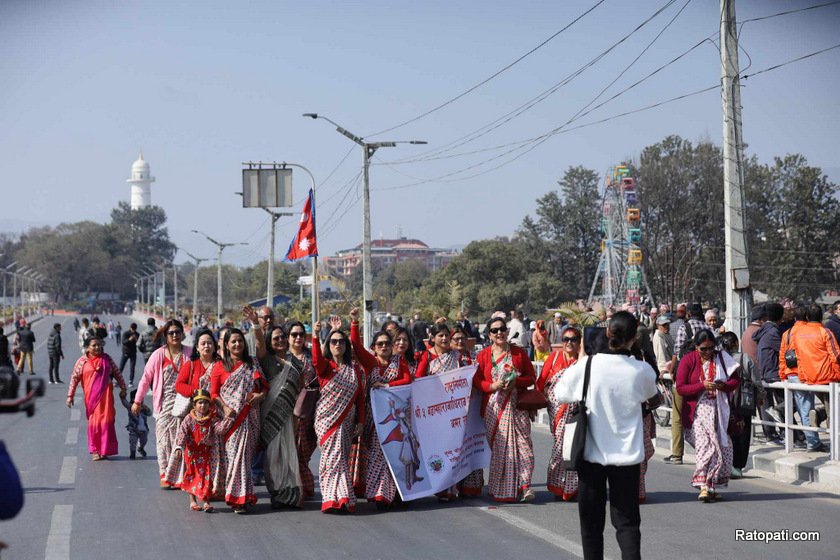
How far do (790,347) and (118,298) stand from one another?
17520cm

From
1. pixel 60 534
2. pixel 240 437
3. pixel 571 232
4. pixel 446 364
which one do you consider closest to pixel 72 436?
pixel 240 437

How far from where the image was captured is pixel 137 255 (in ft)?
625

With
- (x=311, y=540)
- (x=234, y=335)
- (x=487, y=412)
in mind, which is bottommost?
(x=311, y=540)

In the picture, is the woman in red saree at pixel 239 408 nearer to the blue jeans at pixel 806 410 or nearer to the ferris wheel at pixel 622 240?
the blue jeans at pixel 806 410

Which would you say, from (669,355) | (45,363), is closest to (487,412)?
(669,355)

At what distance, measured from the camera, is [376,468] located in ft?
33.2

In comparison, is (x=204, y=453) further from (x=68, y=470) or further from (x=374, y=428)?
(x=68, y=470)

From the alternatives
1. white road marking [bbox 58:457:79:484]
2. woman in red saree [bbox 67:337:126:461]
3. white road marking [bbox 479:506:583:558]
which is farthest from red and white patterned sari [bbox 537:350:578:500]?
woman in red saree [bbox 67:337:126:461]

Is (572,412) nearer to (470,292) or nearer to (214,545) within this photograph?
(214,545)

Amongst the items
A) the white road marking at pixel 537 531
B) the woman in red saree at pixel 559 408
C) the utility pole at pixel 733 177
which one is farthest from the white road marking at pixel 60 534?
the utility pole at pixel 733 177

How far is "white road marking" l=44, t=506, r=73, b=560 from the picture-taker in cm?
814

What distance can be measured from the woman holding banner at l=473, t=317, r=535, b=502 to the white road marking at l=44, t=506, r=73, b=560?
12.4ft

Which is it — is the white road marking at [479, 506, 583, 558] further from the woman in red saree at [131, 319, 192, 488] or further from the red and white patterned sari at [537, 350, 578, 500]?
the woman in red saree at [131, 319, 192, 488]

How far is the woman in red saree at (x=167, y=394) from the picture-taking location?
11.4 metres
